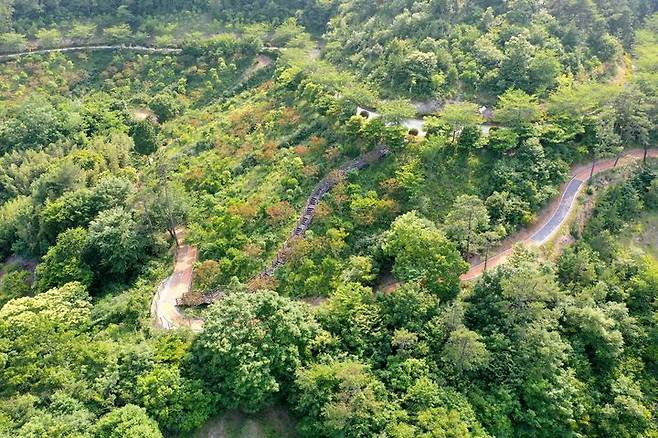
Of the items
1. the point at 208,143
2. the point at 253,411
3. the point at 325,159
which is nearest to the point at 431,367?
the point at 253,411

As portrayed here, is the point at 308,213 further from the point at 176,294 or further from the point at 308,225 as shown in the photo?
the point at 176,294

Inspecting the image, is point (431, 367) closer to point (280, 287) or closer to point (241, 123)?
point (280, 287)

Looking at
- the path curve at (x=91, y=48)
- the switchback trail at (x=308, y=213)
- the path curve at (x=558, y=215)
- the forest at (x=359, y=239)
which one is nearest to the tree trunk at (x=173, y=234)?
the forest at (x=359, y=239)

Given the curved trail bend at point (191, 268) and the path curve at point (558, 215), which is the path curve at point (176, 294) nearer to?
Answer: the curved trail bend at point (191, 268)

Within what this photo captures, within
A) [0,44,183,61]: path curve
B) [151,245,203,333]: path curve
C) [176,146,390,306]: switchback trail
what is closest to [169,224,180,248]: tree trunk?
[151,245,203,333]: path curve

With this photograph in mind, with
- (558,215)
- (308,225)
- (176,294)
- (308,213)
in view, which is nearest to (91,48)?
(308,213)

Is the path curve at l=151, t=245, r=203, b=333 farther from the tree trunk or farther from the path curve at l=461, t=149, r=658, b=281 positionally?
the path curve at l=461, t=149, r=658, b=281
